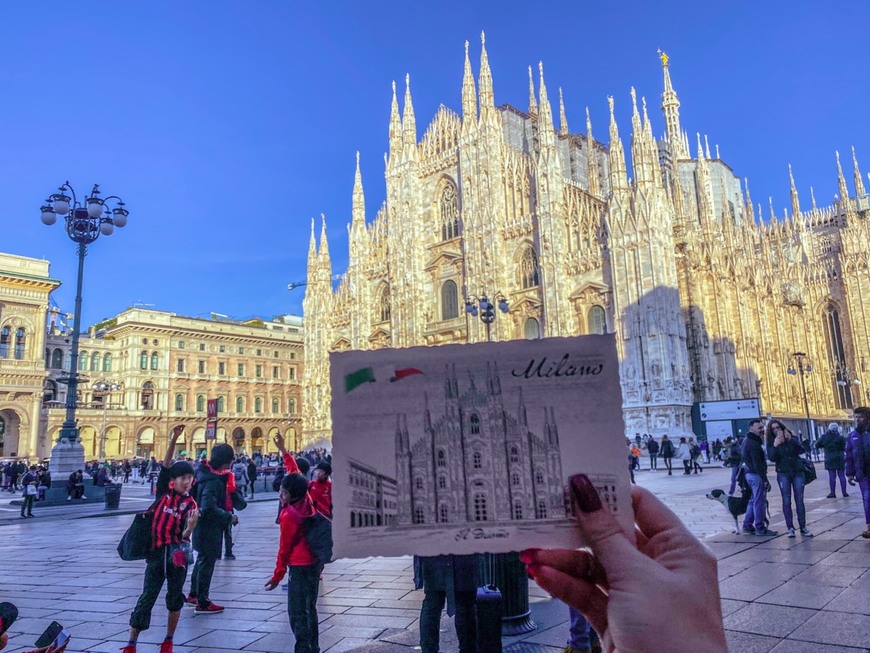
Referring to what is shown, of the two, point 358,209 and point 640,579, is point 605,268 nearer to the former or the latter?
point 358,209

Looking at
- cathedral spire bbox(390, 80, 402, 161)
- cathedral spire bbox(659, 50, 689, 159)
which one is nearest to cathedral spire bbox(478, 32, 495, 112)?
cathedral spire bbox(390, 80, 402, 161)

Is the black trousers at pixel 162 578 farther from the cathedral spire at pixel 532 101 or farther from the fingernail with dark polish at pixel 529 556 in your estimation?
the cathedral spire at pixel 532 101

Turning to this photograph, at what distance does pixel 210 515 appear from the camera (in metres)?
5.72

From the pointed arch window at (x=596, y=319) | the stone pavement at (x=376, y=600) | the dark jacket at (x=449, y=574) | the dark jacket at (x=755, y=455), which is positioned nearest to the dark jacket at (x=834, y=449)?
the stone pavement at (x=376, y=600)

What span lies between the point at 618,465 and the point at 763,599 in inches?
Answer: 170

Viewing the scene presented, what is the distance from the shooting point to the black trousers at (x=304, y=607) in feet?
13.3

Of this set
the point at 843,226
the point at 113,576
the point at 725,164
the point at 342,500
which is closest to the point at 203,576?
the point at 113,576

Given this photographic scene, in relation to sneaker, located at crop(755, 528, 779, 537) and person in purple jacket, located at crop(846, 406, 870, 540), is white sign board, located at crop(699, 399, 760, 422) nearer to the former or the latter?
person in purple jacket, located at crop(846, 406, 870, 540)

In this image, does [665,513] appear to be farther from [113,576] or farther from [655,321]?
[655,321]

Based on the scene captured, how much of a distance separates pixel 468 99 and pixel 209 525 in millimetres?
34022

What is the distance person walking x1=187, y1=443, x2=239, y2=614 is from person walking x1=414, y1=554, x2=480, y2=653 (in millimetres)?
2468

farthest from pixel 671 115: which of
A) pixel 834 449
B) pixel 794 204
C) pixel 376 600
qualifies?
pixel 376 600

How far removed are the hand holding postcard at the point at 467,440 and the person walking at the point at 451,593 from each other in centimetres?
133

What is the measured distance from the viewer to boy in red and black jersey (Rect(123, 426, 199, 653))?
14.4 feet
